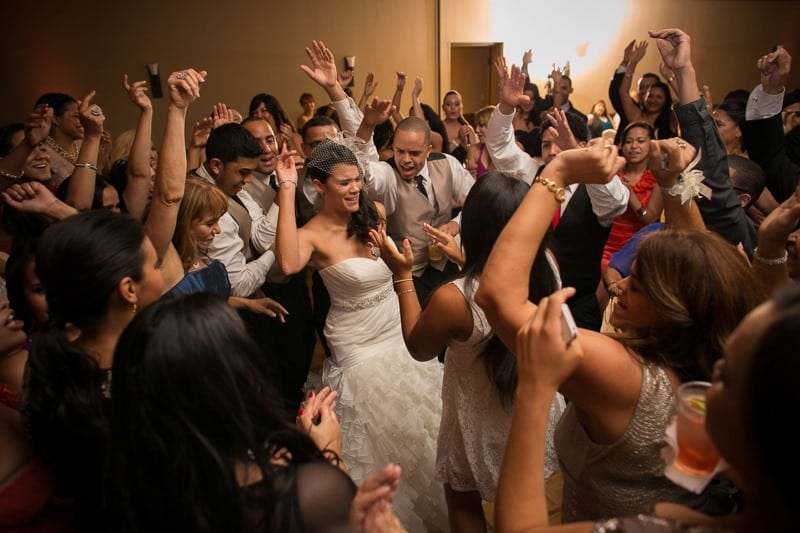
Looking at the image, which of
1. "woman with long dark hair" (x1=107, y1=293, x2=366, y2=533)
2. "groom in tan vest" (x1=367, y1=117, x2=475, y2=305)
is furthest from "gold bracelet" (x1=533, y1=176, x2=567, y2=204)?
"groom in tan vest" (x1=367, y1=117, x2=475, y2=305)

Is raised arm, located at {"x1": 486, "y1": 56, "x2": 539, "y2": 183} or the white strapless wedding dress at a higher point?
raised arm, located at {"x1": 486, "y1": 56, "x2": 539, "y2": 183}

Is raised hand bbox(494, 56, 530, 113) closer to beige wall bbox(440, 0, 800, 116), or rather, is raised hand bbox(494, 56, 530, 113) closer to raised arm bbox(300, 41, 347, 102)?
raised arm bbox(300, 41, 347, 102)

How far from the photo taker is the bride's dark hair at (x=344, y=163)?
97.7 inches

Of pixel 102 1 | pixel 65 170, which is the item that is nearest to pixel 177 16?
pixel 102 1

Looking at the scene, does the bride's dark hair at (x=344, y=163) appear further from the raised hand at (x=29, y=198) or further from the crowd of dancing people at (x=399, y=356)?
the raised hand at (x=29, y=198)

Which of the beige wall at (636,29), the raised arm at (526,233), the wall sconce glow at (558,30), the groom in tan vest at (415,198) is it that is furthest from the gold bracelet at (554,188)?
the wall sconce glow at (558,30)

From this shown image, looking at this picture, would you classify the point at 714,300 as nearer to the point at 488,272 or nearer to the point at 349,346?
the point at 488,272

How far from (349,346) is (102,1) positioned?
584 centimetres

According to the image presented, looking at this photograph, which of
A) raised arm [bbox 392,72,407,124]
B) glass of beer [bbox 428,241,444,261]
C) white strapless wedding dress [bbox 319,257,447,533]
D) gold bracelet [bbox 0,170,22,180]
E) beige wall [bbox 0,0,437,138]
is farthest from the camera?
beige wall [bbox 0,0,437,138]

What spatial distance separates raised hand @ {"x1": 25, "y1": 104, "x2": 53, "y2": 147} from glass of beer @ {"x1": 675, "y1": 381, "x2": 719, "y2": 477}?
9.14ft

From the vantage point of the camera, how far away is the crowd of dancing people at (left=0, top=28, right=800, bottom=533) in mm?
819

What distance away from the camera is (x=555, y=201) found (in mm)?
1100

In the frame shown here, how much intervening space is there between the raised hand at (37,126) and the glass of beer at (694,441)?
2.78m

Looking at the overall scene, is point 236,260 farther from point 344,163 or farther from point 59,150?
point 59,150
